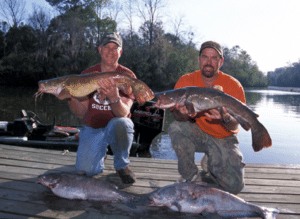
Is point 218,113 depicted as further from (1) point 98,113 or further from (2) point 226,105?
(1) point 98,113

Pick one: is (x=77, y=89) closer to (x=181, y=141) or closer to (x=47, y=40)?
(x=181, y=141)

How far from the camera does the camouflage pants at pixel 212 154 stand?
2.83 metres

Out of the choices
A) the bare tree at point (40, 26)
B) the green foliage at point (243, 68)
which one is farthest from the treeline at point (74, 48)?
the green foliage at point (243, 68)

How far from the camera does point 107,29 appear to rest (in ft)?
122

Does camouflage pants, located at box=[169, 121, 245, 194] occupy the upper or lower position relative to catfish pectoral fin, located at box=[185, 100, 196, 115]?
lower

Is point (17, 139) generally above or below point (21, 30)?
below

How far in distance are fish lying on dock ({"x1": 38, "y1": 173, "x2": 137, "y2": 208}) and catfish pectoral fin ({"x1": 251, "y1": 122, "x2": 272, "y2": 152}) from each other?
5.03 ft

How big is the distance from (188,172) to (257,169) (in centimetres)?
155

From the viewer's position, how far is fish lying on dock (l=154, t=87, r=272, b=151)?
2.63 metres

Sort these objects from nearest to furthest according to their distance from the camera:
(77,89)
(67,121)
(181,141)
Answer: (77,89)
(181,141)
(67,121)

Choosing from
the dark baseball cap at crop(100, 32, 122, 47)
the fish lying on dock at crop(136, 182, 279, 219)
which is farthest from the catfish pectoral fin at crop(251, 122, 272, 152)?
the dark baseball cap at crop(100, 32, 122, 47)

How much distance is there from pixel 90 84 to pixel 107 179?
1.29 m

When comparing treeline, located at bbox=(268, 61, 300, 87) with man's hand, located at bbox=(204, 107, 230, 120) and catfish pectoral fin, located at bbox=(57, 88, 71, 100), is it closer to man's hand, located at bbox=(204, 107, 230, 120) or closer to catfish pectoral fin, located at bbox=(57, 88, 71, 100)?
man's hand, located at bbox=(204, 107, 230, 120)

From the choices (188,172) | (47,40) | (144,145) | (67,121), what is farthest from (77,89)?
(47,40)
